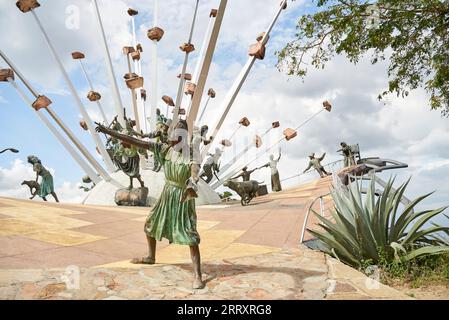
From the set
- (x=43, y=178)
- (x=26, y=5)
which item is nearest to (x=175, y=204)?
(x=43, y=178)

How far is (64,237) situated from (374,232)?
16.3 ft

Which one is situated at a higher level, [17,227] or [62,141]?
[62,141]

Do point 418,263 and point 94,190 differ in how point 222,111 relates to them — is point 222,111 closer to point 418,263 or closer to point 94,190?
point 94,190

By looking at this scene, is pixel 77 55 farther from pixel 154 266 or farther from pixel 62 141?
pixel 154 266

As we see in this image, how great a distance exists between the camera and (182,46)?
16.2m

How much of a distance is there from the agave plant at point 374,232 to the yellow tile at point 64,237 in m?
3.76

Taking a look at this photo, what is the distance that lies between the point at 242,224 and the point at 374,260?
142 inches

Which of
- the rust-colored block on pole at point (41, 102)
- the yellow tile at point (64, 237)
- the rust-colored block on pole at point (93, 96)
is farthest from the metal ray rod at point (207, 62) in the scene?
the yellow tile at point (64, 237)

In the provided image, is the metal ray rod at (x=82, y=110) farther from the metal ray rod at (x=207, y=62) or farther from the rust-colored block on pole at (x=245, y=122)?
the rust-colored block on pole at (x=245, y=122)

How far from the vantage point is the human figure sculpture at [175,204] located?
3.80 metres

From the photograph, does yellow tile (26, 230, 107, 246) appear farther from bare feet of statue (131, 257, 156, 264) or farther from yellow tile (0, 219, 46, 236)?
bare feet of statue (131, 257, 156, 264)

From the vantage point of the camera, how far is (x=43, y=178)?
49.2 feet

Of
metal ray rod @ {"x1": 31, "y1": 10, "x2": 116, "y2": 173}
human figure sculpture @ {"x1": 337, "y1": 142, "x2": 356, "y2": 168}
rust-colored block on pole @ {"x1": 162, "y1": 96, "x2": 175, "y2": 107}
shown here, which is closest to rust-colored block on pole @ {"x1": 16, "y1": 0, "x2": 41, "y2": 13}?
metal ray rod @ {"x1": 31, "y1": 10, "x2": 116, "y2": 173}

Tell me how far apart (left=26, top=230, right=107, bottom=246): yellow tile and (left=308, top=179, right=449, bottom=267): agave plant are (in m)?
3.76
